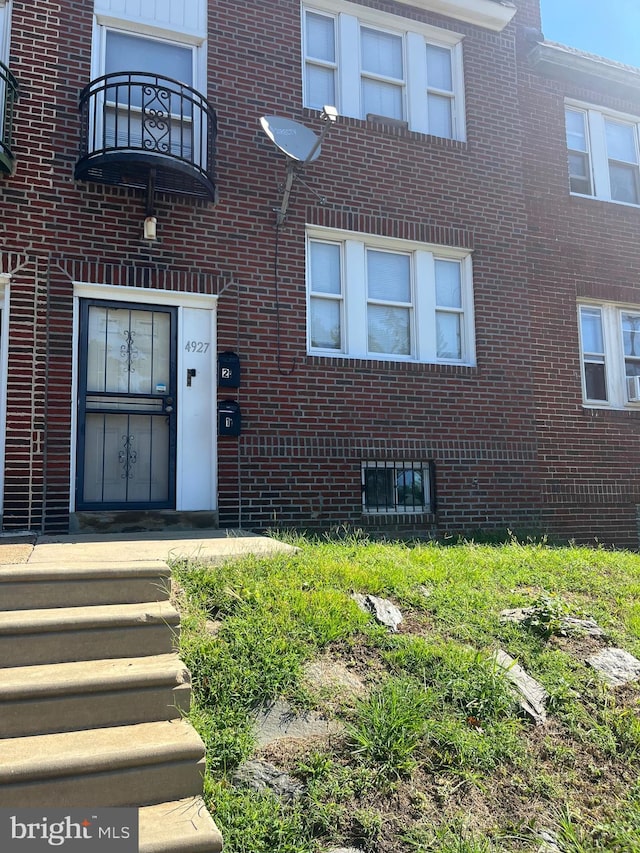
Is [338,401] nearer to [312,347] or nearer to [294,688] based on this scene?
[312,347]

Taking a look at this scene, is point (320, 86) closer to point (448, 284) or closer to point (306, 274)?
point (306, 274)

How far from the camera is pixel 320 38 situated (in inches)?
→ 322

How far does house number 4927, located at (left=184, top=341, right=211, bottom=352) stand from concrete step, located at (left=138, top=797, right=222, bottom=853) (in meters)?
5.01

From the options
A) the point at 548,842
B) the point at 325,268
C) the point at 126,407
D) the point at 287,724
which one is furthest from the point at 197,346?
the point at 548,842

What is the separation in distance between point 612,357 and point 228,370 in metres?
5.92

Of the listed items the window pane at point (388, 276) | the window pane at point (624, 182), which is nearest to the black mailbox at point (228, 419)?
the window pane at point (388, 276)

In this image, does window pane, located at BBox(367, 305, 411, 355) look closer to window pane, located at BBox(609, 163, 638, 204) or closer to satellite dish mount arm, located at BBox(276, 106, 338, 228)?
satellite dish mount arm, located at BBox(276, 106, 338, 228)

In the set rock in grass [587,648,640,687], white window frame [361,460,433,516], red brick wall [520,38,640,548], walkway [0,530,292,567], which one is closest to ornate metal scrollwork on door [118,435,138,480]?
walkway [0,530,292,567]

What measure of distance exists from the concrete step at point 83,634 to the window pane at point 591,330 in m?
7.96

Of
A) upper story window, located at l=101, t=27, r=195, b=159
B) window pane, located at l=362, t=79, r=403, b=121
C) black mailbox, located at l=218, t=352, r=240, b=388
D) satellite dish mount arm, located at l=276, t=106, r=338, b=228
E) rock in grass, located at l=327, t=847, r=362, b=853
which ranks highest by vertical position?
window pane, located at l=362, t=79, r=403, b=121

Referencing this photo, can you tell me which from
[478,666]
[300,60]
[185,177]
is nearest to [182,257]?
[185,177]

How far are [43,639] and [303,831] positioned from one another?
1.55m

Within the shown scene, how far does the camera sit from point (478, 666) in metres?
3.44

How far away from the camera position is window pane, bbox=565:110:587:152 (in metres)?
9.93
